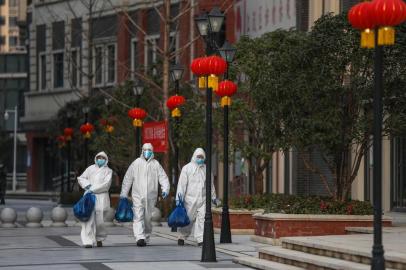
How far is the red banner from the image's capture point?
33250 mm

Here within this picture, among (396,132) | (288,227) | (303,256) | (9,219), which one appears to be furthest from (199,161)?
(9,219)

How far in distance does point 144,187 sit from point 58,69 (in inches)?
1890

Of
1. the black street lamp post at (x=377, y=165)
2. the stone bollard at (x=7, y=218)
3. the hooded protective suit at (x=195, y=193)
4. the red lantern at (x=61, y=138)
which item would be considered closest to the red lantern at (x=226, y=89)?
the hooded protective suit at (x=195, y=193)

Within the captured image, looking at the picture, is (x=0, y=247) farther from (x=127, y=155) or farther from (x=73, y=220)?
(x=127, y=155)

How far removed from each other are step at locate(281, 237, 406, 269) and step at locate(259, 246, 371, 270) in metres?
0.10

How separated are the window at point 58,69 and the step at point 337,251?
5153 cm

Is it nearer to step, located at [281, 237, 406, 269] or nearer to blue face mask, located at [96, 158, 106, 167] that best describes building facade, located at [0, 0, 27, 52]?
blue face mask, located at [96, 158, 106, 167]

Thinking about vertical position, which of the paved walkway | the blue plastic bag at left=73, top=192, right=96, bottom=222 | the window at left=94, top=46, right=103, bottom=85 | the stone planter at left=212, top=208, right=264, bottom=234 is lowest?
the paved walkway

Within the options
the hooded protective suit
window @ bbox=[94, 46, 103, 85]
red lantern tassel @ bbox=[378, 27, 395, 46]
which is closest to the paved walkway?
the hooded protective suit

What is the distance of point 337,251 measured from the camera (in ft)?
61.0

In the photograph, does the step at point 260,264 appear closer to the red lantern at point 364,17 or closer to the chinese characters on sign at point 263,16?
the red lantern at point 364,17

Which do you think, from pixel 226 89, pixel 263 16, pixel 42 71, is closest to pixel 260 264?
pixel 226 89

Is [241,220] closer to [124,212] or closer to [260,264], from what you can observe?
[124,212]

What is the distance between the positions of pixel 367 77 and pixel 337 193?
2500 mm
